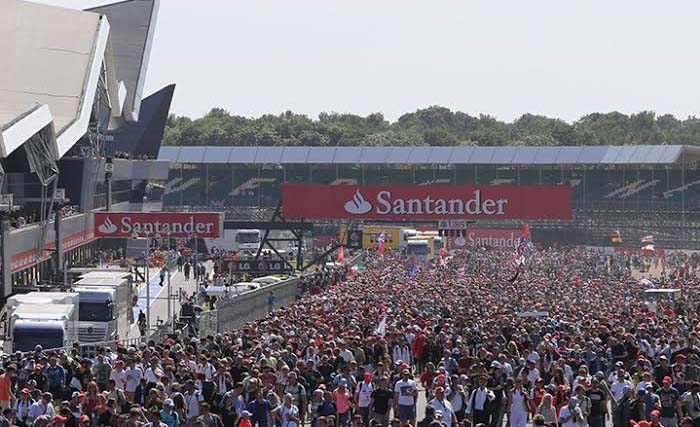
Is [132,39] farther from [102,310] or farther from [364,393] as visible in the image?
[364,393]

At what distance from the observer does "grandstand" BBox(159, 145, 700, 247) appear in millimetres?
122062

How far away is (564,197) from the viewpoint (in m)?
61.8

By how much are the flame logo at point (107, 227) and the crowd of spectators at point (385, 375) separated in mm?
21587

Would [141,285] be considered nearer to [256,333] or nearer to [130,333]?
[130,333]

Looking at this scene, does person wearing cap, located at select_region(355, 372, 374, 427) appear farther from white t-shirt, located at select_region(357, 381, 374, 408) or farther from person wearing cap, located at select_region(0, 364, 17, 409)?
person wearing cap, located at select_region(0, 364, 17, 409)

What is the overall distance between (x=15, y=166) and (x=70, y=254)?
11212 millimetres

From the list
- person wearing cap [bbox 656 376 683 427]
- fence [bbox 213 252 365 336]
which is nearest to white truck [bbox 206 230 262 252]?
fence [bbox 213 252 365 336]

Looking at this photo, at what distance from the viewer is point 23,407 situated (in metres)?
20.0

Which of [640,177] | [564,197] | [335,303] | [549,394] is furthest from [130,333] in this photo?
[640,177]

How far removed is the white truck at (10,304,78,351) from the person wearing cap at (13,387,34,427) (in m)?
14.2

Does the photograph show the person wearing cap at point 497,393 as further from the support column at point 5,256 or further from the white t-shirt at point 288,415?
the support column at point 5,256

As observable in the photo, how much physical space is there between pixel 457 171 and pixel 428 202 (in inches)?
2635

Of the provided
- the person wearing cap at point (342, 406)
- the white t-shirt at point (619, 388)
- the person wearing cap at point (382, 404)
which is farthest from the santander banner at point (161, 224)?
the white t-shirt at point (619, 388)

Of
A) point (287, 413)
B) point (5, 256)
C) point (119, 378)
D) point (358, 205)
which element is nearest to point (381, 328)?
point (119, 378)
